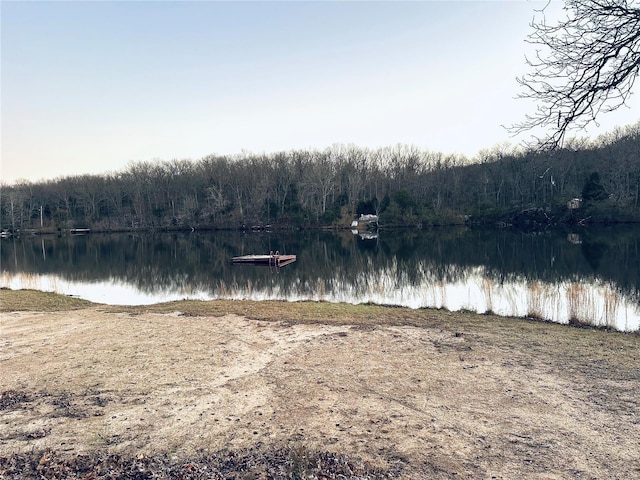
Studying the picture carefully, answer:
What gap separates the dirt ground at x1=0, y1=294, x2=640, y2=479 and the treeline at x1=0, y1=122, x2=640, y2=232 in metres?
54.4

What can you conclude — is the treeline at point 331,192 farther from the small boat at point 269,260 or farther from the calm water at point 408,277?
the small boat at point 269,260

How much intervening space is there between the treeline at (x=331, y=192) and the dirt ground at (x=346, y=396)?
54366 mm

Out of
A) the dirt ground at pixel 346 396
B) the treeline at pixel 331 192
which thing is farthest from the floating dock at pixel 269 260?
the treeline at pixel 331 192

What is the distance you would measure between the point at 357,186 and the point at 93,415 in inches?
2718

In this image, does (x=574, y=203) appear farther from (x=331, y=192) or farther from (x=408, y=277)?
(x=408, y=277)

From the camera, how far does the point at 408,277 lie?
20750 mm

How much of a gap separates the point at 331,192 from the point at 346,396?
69800 millimetres

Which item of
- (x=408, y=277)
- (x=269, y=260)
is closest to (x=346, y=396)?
(x=408, y=277)

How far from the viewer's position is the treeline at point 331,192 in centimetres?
5691

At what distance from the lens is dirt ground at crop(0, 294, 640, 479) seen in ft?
13.2

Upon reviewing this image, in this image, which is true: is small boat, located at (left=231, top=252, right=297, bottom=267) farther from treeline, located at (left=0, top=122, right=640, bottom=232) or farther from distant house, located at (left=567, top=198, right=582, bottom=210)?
distant house, located at (left=567, top=198, right=582, bottom=210)

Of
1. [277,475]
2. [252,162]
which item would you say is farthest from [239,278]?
[252,162]

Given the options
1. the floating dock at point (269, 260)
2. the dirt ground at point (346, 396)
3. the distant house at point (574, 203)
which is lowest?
the floating dock at point (269, 260)

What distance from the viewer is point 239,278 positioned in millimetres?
22766
